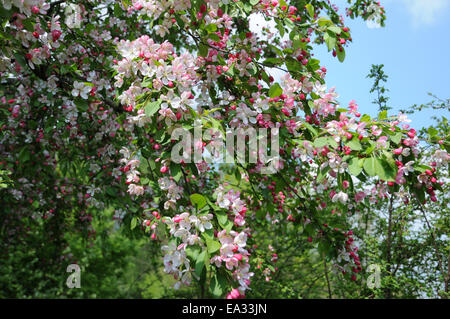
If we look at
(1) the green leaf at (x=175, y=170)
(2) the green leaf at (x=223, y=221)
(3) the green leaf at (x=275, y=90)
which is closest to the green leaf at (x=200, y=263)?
(2) the green leaf at (x=223, y=221)

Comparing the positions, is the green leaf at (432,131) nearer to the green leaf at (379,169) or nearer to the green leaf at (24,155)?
the green leaf at (379,169)

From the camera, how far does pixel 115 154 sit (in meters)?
3.52

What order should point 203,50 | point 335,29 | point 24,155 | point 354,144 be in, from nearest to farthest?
point 354,144 < point 335,29 < point 203,50 < point 24,155

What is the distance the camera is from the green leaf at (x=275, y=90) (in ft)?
6.84

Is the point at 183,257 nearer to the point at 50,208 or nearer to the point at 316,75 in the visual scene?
the point at 316,75

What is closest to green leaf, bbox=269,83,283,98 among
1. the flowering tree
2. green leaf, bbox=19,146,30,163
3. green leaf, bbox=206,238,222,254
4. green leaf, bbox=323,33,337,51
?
the flowering tree

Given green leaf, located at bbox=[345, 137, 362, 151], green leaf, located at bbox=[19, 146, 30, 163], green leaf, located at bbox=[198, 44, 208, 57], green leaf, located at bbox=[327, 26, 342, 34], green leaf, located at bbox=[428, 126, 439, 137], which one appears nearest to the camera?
green leaf, located at bbox=[345, 137, 362, 151]

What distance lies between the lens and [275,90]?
6.90ft

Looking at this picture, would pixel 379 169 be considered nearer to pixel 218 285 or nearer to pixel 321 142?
pixel 321 142

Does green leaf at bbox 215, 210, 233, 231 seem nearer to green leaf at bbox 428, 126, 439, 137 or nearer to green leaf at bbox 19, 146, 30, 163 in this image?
green leaf at bbox 428, 126, 439, 137

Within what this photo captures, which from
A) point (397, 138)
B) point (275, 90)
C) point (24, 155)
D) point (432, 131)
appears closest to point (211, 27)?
point (275, 90)

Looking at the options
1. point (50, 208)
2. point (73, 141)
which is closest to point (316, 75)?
point (73, 141)

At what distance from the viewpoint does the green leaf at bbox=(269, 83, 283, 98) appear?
209cm
